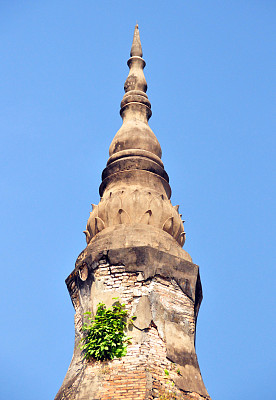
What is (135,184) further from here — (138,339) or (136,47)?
(136,47)

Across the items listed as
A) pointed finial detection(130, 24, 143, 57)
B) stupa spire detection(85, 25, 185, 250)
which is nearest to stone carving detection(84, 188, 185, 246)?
stupa spire detection(85, 25, 185, 250)

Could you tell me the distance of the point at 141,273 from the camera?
14.8 m

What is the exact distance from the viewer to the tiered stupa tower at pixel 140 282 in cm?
1366

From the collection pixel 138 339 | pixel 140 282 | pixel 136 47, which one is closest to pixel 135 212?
pixel 140 282

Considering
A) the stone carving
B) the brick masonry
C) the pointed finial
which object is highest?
the pointed finial

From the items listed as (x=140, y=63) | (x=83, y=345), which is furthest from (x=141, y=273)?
(x=140, y=63)

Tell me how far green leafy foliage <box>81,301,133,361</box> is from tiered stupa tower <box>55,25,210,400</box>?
0.13m

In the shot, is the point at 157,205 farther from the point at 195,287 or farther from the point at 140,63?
the point at 140,63

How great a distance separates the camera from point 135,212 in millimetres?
16047

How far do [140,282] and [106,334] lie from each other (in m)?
1.25

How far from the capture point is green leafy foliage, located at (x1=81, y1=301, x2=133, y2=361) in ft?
45.9

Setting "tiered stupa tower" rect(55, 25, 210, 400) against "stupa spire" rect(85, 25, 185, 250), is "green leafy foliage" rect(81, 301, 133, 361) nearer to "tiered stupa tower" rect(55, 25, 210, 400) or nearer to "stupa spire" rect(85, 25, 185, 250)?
"tiered stupa tower" rect(55, 25, 210, 400)

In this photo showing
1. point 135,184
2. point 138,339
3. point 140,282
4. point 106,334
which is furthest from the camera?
point 135,184

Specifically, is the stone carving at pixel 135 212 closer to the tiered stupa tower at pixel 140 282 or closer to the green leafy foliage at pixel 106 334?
the tiered stupa tower at pixel 140 282
